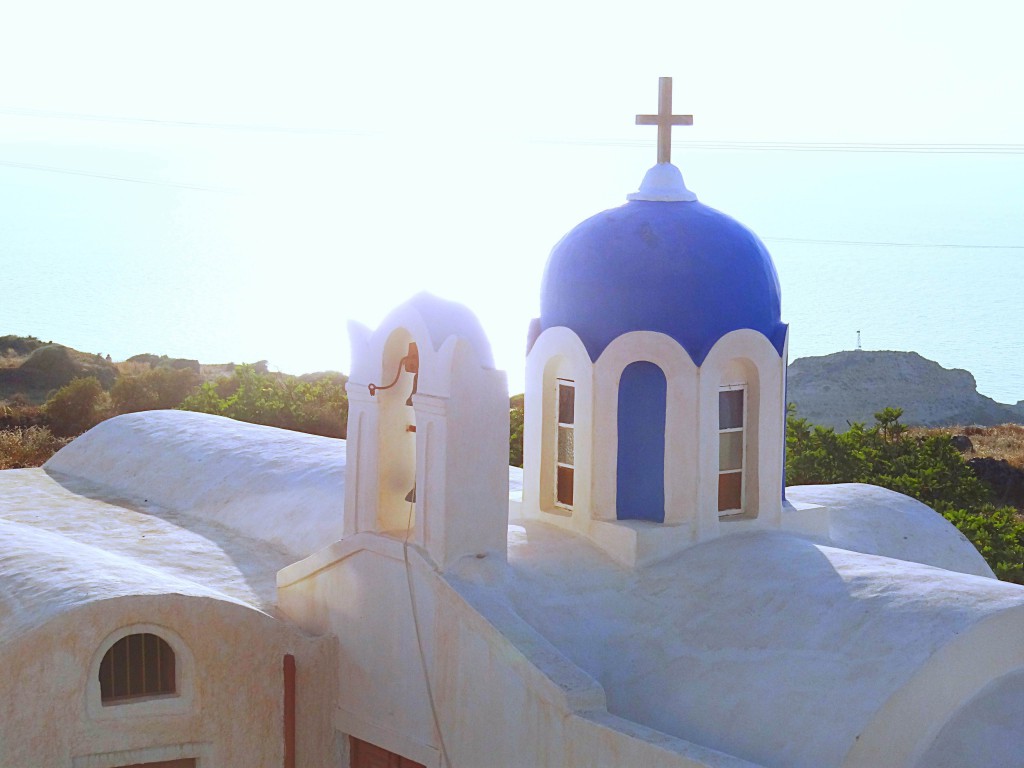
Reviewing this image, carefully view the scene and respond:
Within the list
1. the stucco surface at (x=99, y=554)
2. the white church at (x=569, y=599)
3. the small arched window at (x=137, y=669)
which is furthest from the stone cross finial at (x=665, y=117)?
the small arched window at (x=137, y=669)

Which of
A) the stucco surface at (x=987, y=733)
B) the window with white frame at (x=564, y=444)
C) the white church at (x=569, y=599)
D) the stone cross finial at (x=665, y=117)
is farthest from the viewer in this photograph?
the stone cross finial at (x=665, y=117)

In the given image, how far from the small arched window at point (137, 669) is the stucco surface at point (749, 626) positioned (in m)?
2.40

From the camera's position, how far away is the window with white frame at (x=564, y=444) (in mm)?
11445

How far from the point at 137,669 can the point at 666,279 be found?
211 inches

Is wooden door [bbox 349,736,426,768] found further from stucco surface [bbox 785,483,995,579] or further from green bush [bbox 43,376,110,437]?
green bush [bbox 43,376,110,437]

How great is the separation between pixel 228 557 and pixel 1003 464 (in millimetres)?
21484

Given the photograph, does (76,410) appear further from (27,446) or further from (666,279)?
(666,279)

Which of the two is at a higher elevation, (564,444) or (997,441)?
(564,444)

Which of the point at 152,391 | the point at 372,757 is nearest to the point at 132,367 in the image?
the point at 152,391

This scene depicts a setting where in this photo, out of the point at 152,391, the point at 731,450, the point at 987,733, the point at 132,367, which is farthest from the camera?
the point at 132,367

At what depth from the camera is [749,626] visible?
9352 mm

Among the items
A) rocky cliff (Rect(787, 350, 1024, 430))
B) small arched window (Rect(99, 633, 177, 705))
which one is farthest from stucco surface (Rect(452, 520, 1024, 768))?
rocky cliff (Rect(787, 350, 1024, 430))

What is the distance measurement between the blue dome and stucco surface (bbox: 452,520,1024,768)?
73.2 inches

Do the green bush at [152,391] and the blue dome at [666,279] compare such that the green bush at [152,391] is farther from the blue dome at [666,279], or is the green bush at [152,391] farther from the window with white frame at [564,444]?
the blue dome at [666,279]
